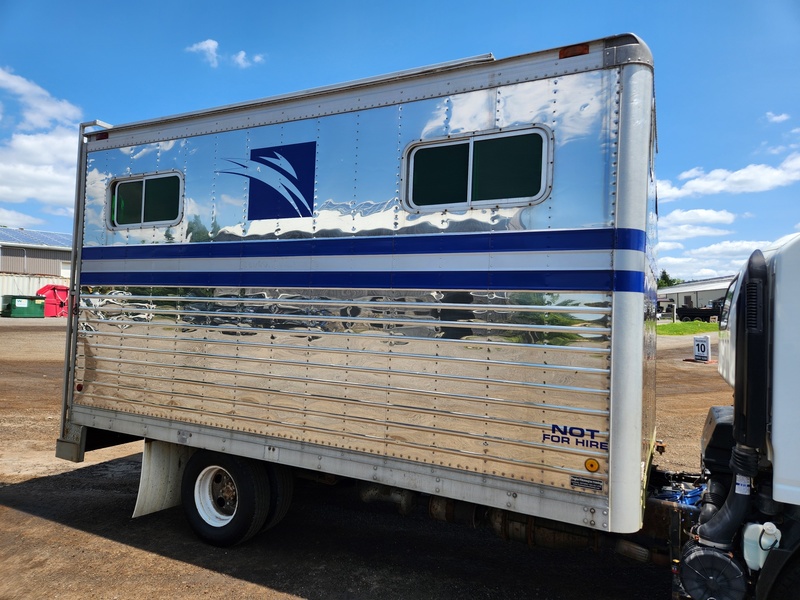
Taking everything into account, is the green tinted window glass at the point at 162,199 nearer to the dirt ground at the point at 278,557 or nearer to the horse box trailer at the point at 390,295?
the horse box trailer at the point at 390,295

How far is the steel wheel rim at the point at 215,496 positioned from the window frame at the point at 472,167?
10.0 ft

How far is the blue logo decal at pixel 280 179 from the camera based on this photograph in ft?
14.6

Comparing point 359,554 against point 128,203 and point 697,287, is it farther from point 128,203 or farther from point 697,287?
point 697,287

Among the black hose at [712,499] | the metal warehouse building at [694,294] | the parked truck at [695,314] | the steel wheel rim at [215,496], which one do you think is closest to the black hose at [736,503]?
the black hose at [712,499]

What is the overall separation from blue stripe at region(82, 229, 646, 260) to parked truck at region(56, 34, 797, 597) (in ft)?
0.05

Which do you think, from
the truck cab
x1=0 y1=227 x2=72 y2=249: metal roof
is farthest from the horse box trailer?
x1=0 y1=227 x2=72 y2=249: metal roof

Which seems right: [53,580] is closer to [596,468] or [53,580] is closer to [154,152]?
[154,152]

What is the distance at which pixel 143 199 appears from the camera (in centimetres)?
540

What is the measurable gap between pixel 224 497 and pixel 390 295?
8.59 feet

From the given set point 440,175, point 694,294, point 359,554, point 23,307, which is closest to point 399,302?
point 440,175

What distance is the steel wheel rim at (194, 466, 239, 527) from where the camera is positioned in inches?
196

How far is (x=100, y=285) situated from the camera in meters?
5.61

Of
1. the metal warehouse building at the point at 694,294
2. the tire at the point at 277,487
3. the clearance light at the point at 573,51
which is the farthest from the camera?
the metal warehouse building at the point at 694,294

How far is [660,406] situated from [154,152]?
11.2 metres
